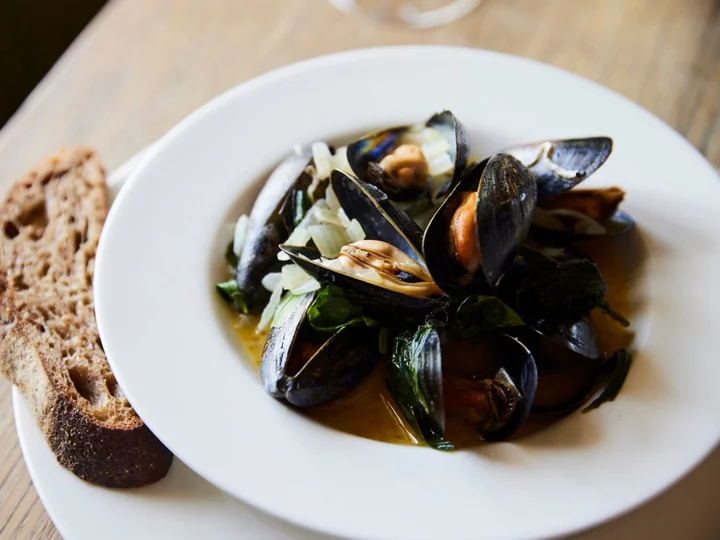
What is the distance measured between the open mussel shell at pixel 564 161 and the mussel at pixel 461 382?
0.47 m

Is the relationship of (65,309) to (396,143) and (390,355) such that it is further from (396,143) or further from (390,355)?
(396,143)

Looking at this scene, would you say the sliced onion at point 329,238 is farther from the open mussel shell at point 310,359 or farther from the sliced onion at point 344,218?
the open mussel shell at point 310,359

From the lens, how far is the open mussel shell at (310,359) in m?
1.65

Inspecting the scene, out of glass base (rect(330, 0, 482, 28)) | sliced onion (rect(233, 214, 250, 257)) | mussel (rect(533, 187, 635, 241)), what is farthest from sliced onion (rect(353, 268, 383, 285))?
glass base (rect(330, 0, 482, 28))

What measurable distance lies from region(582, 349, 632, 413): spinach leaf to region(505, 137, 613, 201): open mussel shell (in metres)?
0.48

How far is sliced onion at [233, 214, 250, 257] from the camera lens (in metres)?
2.04

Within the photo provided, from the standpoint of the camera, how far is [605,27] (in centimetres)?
309

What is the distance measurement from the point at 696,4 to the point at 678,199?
1701mm

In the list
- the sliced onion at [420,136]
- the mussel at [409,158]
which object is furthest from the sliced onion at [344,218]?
the sliced onion at [420,136]

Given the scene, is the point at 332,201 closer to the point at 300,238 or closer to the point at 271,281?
the point at 300,238

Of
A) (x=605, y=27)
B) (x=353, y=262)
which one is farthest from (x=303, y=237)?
(x=605, y=27)

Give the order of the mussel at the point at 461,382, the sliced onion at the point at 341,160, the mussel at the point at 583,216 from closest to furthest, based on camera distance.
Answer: the mussel at the point at 461,382 → the mussel at the point at 583,216 → the sliced onion at the point at 341,160

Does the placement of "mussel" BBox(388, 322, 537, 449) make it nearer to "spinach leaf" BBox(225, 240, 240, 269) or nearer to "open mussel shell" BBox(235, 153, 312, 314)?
"open mussel shell" BBox(235, 153, 312, 314)

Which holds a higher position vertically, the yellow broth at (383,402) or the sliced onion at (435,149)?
the sliced onion at (435,149)
